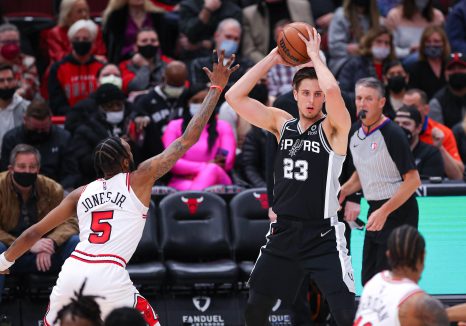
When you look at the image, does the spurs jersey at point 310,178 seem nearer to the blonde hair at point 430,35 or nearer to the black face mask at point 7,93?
the black face mask at point 7,93

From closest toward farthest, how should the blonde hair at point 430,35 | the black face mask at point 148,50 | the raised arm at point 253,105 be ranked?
the raised arm at point 253,105
the black face mask at point 148,50
the blonde hair at point 430,35

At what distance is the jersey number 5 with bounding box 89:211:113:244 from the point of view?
→ 6.70 m

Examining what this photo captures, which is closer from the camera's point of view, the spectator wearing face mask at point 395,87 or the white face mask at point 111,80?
the white face mask at point 111,80

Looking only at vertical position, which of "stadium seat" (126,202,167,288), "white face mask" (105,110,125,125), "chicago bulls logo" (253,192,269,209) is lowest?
"stadium seat" (126,202,167,288)

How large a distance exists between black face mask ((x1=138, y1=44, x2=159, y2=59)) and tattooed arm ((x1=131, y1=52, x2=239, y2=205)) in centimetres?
515

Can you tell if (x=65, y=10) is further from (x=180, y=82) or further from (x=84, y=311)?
(x=84, y=311)

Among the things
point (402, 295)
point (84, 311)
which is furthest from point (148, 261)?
point (402, 295)

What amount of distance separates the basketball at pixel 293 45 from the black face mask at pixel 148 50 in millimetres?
5075

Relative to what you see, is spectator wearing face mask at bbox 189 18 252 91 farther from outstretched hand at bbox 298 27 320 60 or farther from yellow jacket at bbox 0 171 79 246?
outstretched hand at bbox 298 27 320 60

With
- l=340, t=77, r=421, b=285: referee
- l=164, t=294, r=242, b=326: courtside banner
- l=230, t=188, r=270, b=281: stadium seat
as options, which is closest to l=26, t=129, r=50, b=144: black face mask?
l=230, t=188, r=270, b=281: stadium seat

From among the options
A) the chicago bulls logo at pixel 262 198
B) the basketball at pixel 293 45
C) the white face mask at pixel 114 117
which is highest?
the basketball at pixel 293 45

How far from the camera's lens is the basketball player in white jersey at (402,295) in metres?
5.25

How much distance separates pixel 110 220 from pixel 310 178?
1367 mm

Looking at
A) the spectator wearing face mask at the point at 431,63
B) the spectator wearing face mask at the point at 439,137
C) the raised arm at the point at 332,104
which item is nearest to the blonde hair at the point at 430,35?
the spectator wearing face mask at the point at 431,63
